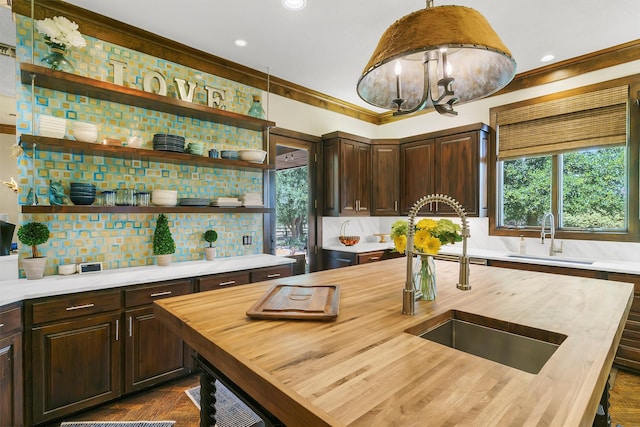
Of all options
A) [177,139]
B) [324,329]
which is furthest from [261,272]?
[324,329]

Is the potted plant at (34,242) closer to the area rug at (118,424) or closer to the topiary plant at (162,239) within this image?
the topiary plant at (162,239)

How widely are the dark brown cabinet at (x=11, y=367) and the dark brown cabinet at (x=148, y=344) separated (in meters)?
0.55

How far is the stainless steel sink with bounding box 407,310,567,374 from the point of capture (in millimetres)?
1174

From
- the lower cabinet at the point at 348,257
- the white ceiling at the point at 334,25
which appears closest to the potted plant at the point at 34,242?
the white ceiling at the point at 334,25

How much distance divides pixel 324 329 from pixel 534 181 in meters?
3.75

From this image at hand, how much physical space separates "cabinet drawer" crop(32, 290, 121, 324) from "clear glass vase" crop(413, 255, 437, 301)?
2.04 m

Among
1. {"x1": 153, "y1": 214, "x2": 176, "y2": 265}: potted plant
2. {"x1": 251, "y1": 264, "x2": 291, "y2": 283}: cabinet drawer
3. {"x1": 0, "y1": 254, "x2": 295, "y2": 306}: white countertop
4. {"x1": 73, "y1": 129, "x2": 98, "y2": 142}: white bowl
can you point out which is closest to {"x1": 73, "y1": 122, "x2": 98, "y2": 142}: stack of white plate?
{"x1": 73, "y1": 129, "x2": 98, "y2": 142}: white bowl

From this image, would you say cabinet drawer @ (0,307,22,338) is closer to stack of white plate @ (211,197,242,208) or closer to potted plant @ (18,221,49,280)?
potted plant @ (18,221,49,280)

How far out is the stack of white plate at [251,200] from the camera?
3.44 m

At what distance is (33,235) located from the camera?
7.41 feet

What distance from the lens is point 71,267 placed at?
8.13 ft

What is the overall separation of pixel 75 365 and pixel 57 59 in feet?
7.20

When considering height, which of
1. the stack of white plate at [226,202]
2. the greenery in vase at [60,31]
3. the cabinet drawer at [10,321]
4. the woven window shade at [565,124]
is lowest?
the cabinet drawer at [10,321]

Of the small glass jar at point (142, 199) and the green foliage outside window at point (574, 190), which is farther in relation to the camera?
the green foliage outside window at point (574, 190)
